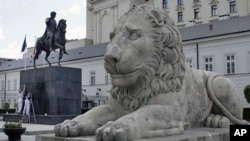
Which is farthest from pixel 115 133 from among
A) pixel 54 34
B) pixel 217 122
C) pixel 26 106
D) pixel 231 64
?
pixel 231 64

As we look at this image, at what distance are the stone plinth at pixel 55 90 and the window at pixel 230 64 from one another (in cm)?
1905

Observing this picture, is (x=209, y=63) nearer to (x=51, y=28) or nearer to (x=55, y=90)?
(x=51, y=28)

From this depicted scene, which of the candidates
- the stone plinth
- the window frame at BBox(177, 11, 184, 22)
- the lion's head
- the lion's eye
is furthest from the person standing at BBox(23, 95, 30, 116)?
the window frame at BBox(177, 11, 184, 22)

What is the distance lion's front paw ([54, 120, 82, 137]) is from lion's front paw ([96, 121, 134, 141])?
494 mm

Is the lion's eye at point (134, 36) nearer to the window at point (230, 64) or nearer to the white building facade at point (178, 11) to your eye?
the window at point (230, 64)

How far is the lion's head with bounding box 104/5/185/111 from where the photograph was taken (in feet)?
11.1

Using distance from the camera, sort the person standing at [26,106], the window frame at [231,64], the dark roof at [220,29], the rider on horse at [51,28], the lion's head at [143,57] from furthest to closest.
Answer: the window frame at [231,64], the dark roof at [220,29], the rider on horse at [51,28], the person standing at [26,106], the lion's head at [143,57]

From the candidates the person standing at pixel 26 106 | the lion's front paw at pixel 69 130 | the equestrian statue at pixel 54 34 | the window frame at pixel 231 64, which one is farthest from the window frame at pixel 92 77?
the lion's front paw at pixel 69 130

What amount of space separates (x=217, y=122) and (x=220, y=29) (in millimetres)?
30917

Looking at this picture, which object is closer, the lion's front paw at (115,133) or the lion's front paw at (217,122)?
the lion's front paw at (115,133)

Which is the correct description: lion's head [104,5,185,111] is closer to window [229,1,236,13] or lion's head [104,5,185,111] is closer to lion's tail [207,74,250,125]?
lion's tail [207,74,250,125]

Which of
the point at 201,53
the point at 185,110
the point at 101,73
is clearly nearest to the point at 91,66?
the point at 101,73

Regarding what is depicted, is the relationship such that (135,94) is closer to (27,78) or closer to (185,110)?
(185,110)

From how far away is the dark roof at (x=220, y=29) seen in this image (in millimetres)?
32219
